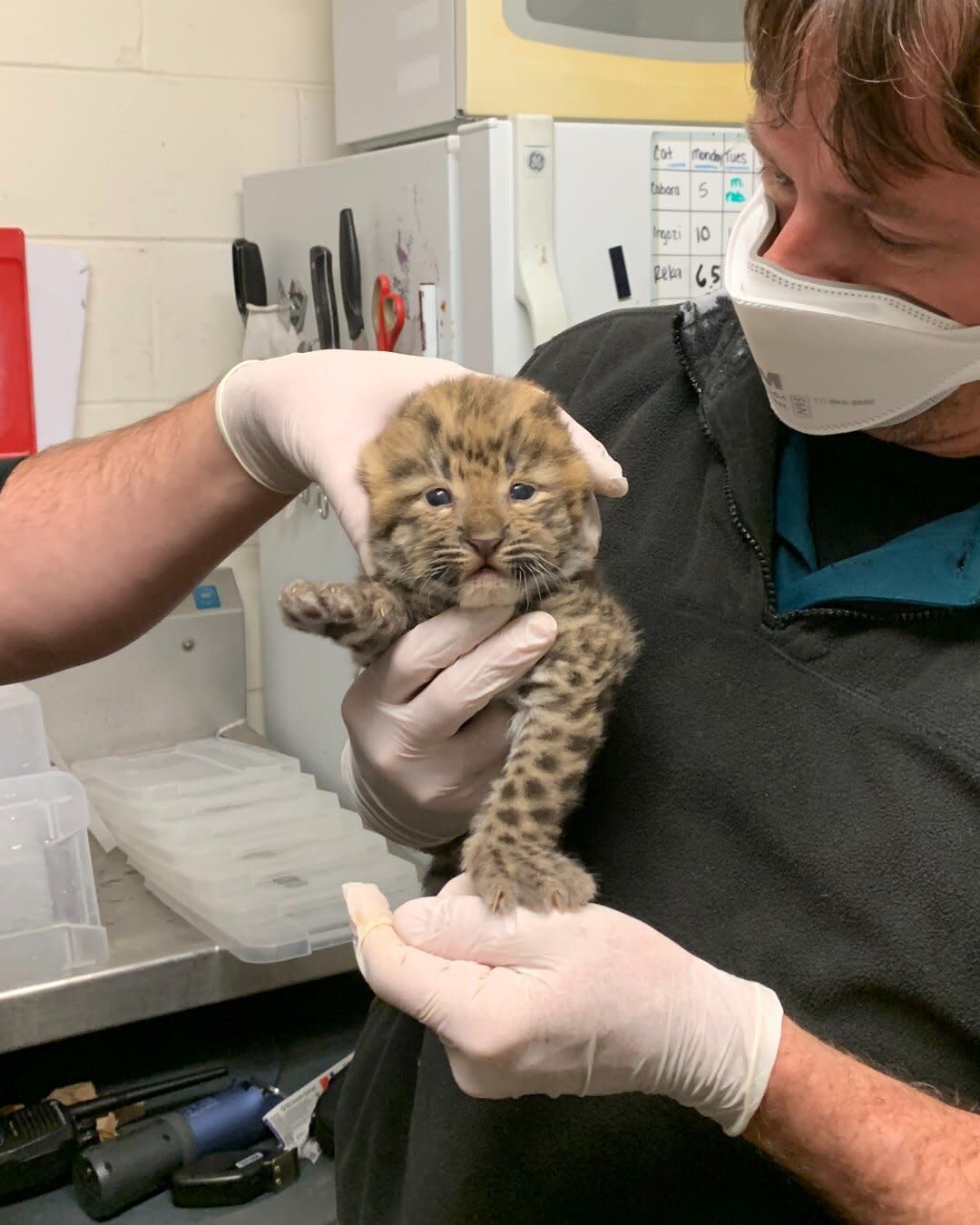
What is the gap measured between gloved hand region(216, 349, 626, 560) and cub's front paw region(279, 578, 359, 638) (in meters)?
0.09

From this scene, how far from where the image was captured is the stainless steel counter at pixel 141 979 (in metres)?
1.80

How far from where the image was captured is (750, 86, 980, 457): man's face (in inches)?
35.7

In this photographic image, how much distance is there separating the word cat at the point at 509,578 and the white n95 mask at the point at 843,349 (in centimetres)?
19

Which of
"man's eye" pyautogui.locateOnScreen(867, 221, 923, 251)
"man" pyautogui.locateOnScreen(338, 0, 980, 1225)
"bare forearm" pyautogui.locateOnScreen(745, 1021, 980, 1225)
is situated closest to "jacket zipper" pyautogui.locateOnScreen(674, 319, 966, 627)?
"man" pyautogui.locateOnScreen(338, 0, 980, 1225)

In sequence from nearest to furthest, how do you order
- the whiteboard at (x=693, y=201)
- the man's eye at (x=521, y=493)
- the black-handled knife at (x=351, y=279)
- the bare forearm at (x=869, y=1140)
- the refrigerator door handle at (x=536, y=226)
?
1. the bare forearm at (x=869, y=1140)
2. the man's eye at (x=521, y=493)
3. the refrigerator door handle at (x=536, y=226)
4. the whiteboard at (x=693, y=201)
5. the black-handled knife at (x=351, y=279)

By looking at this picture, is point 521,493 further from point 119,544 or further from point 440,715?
point 119,544

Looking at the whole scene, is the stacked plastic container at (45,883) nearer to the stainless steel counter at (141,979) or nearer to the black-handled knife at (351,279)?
the stainless steel counter at (141,979)

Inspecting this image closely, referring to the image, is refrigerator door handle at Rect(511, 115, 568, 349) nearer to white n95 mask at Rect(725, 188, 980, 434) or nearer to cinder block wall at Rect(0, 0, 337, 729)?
white n95 mask at Rect(725, 188, 980, 434)

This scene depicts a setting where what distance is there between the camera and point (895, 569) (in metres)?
0.94

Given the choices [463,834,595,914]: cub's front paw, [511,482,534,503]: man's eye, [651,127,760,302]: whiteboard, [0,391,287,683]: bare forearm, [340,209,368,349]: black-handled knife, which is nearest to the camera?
[463,834,595,914]: cub's front paw

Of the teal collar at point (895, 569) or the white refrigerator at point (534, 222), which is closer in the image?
the teal collar at point (895, 569)

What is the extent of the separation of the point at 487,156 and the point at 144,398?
3.53 feet

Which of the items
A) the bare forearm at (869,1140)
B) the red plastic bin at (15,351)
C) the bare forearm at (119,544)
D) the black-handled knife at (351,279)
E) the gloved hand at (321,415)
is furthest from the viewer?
the red plastic bin at (15,351)

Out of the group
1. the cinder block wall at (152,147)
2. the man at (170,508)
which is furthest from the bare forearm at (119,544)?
the cinder block wall at (152,147)
